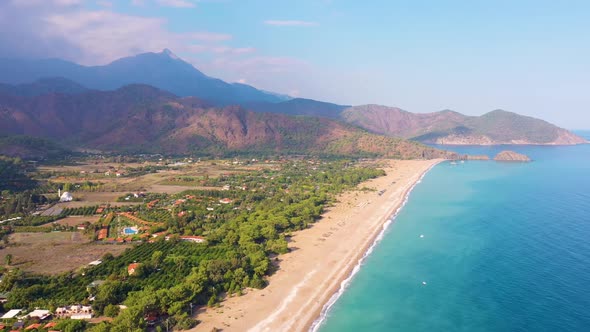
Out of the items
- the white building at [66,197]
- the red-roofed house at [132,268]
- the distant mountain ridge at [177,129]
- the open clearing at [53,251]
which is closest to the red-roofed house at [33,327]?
the red-roofed house at [132,268]

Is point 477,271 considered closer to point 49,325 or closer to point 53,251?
point 49,325

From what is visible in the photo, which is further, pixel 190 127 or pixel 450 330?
pixel 190 127

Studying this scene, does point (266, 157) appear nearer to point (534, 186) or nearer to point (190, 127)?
point (190, 127)

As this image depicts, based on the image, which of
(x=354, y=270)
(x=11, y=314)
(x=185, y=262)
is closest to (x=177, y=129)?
(x=185, y=262)

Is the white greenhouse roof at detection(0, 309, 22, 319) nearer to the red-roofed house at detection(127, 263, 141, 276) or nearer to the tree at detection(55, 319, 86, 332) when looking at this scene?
the tree at detection(55, 319, 86, 332)

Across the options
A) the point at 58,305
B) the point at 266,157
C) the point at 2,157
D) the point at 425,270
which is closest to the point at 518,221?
the point at 425,270

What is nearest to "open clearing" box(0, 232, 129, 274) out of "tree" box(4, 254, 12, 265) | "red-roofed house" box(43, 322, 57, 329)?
"tree" box(4, 254, 12, 265)
